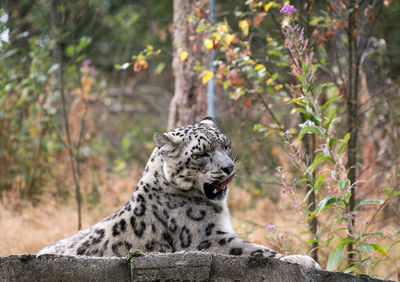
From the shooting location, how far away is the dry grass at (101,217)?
709 centimetres

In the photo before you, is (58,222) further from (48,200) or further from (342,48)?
(342,48)

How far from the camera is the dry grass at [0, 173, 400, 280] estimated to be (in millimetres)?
7086

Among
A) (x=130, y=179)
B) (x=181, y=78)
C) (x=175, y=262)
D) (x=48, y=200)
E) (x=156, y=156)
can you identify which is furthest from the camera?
(x=130, y=179)

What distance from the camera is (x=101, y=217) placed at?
8.77 m

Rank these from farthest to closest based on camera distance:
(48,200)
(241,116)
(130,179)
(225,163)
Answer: (130,179) < (48,200) < (241,116) < (225,163)

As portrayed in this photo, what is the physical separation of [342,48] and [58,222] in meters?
4.78

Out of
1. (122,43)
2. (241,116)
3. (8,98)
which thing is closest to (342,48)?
(241,116)

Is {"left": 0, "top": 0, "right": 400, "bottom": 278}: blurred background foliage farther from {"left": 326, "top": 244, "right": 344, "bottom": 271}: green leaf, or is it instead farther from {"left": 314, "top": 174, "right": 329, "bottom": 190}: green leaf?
{"left": 326, "top": 244, "right": 344, "bottom": 271}: green leaf

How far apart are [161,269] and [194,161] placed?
1.54 metres

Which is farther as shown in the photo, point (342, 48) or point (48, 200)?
point (48, 200)

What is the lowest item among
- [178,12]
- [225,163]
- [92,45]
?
[225,163]

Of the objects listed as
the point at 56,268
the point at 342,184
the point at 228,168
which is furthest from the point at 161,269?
the point at 228,168

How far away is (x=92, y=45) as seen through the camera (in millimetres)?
18547

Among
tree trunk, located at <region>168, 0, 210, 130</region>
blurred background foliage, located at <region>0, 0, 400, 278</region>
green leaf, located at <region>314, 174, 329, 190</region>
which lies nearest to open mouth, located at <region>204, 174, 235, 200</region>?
blurred background foliage, located at <region>0, 0, 400, 278</region>
